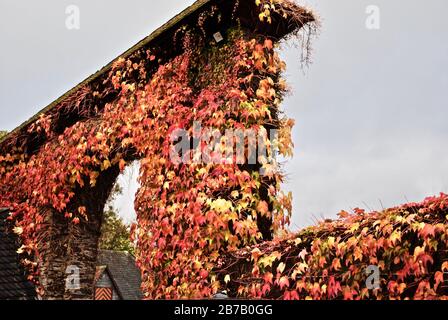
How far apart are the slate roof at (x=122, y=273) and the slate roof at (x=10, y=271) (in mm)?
20319

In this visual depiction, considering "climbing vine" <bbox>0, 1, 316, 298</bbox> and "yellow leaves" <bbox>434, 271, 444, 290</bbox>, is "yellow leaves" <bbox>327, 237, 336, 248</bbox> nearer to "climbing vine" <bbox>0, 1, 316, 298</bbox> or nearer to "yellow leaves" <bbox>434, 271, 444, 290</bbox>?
"yellow leaves" <bbox>434, 271, 444, 290</bbox>

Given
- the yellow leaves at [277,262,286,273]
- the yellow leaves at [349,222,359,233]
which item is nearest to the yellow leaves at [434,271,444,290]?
the yellow leaves at [349,222,359,233]

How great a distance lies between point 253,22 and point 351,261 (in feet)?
12.6

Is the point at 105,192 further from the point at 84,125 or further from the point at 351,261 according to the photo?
the point at 351,261

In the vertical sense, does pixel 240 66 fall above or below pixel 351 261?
above

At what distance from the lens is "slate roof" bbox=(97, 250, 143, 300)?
30906mm

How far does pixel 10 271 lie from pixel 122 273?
75.5 ft

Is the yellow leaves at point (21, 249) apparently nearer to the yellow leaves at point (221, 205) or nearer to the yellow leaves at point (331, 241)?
the yellow leaves at point (221, 205)

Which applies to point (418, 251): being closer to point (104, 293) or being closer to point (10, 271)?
point (10, 271)

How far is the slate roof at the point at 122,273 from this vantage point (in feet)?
101

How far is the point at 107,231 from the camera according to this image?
29.4 m

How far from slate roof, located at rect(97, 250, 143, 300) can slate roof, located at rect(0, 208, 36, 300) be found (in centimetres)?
2032
